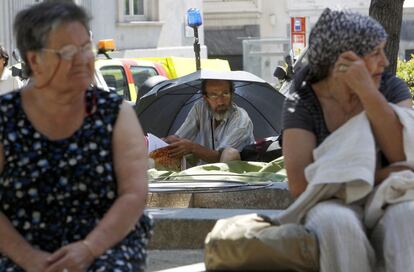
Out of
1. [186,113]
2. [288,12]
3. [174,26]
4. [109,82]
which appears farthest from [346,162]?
[288,12]

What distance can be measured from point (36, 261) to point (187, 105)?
6.59m

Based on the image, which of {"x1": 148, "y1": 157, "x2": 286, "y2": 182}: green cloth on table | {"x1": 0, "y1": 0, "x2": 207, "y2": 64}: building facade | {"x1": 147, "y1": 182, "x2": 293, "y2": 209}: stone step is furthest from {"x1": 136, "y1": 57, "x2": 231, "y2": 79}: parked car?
{"x1": 147, "y1": 182, "x2": 293, "y2": 209}: stone step

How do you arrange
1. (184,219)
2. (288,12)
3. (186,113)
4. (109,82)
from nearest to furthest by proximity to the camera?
1. (184,219)
2. (186,113)
3. (109,82)
4. (288,12)

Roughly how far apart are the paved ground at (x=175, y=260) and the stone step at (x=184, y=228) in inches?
1.3

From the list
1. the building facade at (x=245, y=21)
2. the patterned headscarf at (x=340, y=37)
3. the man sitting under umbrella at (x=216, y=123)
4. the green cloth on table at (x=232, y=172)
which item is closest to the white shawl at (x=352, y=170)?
the patterned headscarf at (x=340, y=37)

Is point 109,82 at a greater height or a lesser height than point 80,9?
lesser

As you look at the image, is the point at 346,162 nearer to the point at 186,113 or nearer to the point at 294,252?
the point at 294,252

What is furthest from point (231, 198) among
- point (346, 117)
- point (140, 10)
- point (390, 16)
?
point (140, 10)

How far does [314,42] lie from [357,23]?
7.2 inches

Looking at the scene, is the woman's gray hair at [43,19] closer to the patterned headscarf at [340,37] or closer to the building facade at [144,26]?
the patterned headscarf at [340,37]

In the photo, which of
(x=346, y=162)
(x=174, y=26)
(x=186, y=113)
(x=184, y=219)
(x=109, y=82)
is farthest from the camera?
(x=174, y=26)

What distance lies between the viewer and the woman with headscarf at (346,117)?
4734 mm

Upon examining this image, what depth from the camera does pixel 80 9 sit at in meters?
4.26

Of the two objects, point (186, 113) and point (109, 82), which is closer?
point (186, 113)
